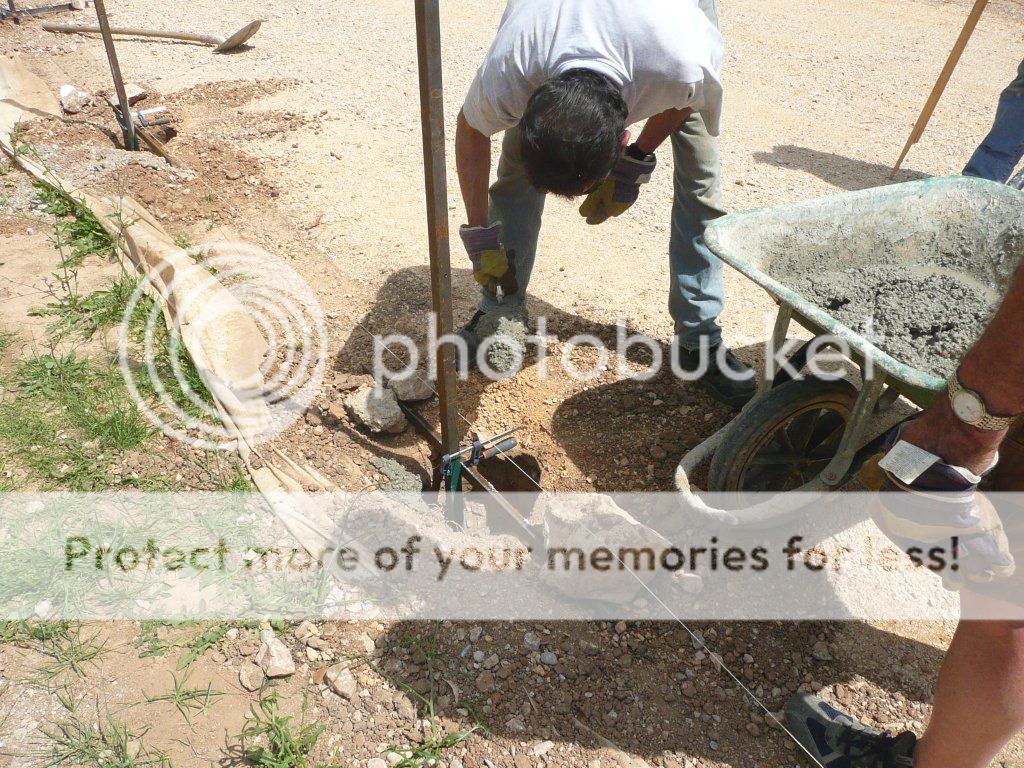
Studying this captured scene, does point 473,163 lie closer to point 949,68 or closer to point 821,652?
point 821,652

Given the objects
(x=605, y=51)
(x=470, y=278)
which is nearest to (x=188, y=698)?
(x=605, y=51)

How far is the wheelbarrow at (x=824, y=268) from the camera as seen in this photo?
2.07 metres

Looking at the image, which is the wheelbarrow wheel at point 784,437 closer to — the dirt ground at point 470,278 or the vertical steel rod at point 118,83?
the dirt ground at point 470,278

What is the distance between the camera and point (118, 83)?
4.07 meters

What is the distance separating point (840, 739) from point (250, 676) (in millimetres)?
1477

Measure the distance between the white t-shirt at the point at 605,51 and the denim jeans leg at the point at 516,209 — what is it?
1.53 ft

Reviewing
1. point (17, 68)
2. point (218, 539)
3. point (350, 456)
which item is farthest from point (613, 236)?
point (17, 68)

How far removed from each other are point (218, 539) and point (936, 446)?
191 centimetres

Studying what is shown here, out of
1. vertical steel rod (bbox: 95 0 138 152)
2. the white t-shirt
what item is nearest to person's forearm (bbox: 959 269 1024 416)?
the white t-shirt

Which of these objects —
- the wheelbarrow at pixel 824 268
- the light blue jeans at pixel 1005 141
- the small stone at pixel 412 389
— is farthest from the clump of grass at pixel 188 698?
the light blue jeans at pixel 1005 141

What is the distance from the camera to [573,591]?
2076 millimetres

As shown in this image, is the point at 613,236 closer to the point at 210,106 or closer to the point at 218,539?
the point at 218,539

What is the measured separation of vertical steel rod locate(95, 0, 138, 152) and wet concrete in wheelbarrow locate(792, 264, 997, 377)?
379 centimetres

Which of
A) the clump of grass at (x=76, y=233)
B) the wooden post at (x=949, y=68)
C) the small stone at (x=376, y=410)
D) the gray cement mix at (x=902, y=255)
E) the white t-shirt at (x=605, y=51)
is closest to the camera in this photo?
the white t-shirt at (x=605, y=51)
